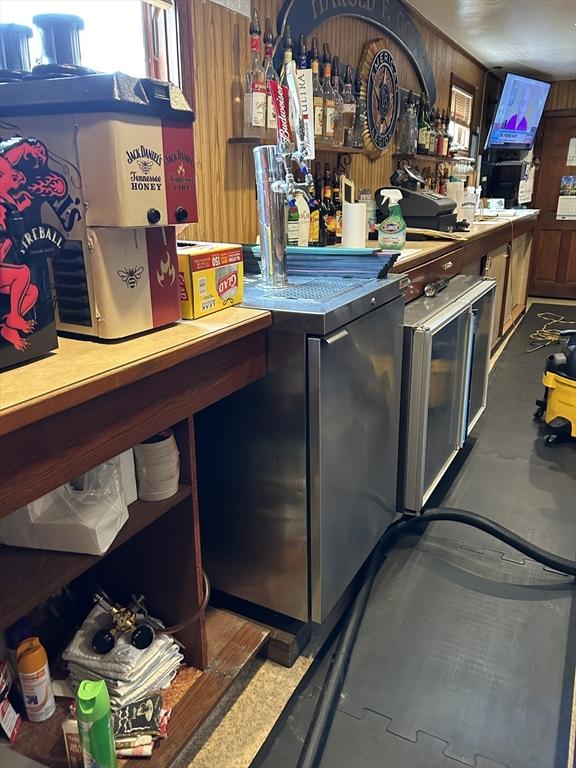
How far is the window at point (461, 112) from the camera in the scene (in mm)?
4574

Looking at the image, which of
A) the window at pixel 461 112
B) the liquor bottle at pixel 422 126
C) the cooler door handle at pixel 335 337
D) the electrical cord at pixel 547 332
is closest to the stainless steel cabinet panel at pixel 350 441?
the cooler door handle at pixel 335 337

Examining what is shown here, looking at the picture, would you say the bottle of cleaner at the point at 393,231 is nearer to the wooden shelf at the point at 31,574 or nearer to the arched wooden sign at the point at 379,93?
the arched wooden sign at the point at 379,93

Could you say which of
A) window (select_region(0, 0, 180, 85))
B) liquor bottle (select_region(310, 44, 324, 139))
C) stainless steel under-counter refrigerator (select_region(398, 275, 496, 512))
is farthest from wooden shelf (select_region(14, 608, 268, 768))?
liquor bottle (select_region(310, 44, 324, 139))

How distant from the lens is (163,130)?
102 cm

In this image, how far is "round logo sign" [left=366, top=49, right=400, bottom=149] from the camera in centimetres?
303

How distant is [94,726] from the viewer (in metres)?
1.09

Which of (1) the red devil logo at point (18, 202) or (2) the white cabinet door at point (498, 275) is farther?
(2) the white cabinet door at point (498, 275)

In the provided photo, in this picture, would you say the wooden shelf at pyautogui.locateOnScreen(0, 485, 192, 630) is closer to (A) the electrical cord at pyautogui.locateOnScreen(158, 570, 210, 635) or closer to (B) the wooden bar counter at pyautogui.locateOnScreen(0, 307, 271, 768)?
(B) the wooden bar counter at pyautogui.locateOnScreen(0, 307, 271, 768)

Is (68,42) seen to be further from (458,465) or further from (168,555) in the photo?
(458,465)

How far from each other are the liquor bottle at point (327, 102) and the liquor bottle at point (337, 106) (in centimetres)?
3

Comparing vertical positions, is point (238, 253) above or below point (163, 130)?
below

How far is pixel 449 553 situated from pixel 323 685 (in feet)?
2.41

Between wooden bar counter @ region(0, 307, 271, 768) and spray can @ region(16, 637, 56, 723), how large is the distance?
0.03m

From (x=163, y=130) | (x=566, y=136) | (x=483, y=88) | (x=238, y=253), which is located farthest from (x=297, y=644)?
(x=566, y=136)
